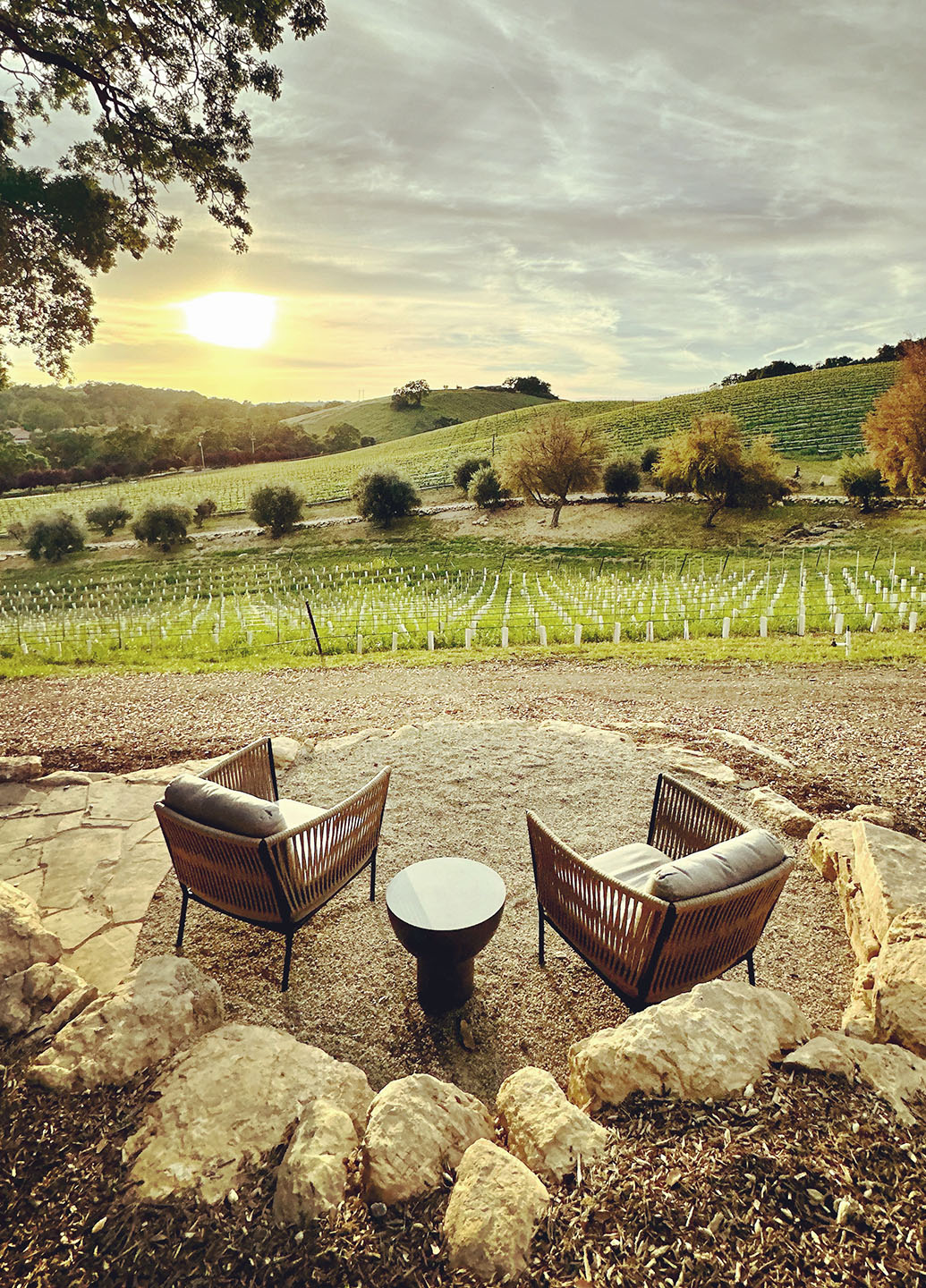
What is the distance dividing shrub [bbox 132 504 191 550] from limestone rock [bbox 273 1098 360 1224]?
141 feet

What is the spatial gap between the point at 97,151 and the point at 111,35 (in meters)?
1.51

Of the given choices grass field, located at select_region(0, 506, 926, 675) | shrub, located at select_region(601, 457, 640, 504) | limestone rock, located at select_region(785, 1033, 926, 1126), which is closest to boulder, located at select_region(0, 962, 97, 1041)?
limestone rock, located at select_region(785, 1033, 926, 1126)

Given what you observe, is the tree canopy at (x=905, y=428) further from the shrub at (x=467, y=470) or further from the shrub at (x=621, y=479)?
the shrub at (x=467, y=470)

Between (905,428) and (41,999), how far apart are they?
4066 centimetres

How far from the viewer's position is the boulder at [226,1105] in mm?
2215

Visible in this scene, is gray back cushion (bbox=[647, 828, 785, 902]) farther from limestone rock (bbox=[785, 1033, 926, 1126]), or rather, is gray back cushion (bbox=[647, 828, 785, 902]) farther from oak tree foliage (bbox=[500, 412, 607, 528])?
oak tree foliage (bbox=[500, 412, 607, 528])

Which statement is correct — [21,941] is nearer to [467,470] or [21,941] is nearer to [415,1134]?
[415,1134]

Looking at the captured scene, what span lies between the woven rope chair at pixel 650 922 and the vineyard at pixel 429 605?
10.3 meters

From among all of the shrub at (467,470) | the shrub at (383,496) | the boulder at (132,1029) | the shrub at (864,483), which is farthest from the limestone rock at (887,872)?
the shrub at (467,470)

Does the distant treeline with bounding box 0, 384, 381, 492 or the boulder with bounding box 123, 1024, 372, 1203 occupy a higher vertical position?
the distant treeline with bounding box 0, 384, 381, 492

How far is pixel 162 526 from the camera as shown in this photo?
39875 millimetres

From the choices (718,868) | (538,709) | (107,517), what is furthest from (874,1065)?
(107,517)

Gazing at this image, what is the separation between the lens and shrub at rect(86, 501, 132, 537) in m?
44.8

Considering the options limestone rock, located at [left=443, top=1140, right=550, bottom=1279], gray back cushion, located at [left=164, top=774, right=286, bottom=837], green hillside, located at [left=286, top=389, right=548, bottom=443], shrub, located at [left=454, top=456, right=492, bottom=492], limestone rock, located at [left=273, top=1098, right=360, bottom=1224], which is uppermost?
green hillside, located at [left=286, top=389, right=548, bottom=443]
